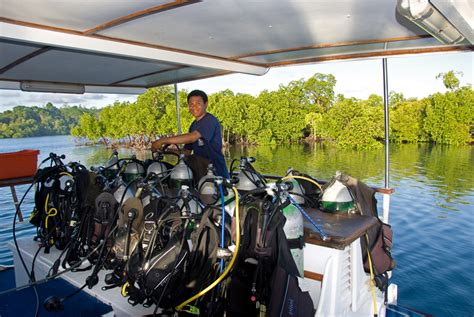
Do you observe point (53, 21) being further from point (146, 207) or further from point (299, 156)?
point (299, 156)

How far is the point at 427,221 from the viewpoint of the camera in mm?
10594

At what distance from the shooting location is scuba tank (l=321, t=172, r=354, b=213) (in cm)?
218

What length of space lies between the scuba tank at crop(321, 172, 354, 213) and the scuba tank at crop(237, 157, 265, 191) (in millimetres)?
416

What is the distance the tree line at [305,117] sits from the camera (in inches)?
1382

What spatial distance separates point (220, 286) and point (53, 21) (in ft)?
5.74

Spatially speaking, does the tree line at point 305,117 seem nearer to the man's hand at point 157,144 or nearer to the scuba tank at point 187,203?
the man's hand at point 157,144

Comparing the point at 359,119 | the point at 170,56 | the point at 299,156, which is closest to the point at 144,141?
the point at 299,156

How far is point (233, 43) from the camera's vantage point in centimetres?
281

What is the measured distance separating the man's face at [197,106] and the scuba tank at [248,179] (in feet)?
2.88

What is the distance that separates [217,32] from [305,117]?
40.2 m

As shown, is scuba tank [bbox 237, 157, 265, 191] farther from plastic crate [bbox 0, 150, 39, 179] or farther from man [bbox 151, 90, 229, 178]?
plastic crate [bbox 0, 150, 39, 179]

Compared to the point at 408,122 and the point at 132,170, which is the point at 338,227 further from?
the point at 408,122

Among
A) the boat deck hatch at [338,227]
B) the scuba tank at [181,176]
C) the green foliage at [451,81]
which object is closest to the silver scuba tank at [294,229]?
the boat deck hatch at [338,227]

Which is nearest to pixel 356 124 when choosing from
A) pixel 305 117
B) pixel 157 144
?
pixel 305 117
